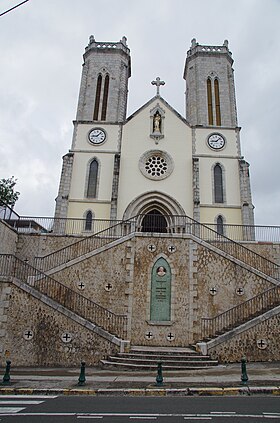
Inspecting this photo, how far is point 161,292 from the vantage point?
1456 centimetres

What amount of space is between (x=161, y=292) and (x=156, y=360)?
3.60 m

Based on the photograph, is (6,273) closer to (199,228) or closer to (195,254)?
(195,254)

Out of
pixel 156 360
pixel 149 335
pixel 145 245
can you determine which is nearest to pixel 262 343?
pixel 156 360

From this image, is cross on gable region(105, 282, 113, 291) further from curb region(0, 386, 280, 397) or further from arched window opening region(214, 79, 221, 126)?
arched window opening region(214, 79, 221, 126)

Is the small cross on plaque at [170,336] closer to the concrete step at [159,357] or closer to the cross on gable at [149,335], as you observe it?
the cross on gable at [149,335]

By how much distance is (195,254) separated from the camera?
15.1 m

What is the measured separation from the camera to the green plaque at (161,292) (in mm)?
14250

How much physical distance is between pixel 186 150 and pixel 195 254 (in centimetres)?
1216

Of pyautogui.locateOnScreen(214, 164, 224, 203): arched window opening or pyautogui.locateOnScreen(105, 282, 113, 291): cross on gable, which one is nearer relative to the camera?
pyautogui.locateOnScreen(105, 282, 113, 291): cross on gable

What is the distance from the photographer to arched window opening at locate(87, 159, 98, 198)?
79.5ft

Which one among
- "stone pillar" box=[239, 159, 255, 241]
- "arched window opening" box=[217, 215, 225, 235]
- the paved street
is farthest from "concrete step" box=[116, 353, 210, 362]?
"arched window opening" box=[217, 215, 225, 235]

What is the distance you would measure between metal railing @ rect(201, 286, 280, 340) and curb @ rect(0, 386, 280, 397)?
591 cm

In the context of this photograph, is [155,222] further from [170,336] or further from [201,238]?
[170,336]

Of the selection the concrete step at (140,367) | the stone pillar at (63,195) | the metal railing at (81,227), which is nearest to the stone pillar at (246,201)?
the metal railing at (81,227)
